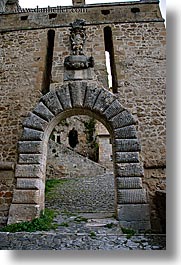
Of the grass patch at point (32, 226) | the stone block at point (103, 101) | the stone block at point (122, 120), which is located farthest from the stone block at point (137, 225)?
the stone block at point (103, 101)

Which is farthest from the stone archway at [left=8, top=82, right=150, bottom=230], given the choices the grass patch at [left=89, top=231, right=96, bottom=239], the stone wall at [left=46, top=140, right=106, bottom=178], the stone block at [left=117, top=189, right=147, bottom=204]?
the stone wall at [left=46, top=140, right=106, bottom=178]

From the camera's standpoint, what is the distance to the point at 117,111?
5.27 meters

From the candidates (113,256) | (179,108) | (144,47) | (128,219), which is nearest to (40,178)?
(128,219)

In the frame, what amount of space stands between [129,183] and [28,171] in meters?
1.68

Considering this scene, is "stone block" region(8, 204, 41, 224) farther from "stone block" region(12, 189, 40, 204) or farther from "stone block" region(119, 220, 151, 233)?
"stone block" region(119, 220, 151, 233)

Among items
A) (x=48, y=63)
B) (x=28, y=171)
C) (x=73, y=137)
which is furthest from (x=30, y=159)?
(x=73, y=137)

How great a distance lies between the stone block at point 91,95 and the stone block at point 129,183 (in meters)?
1.42

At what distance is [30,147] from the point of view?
5.14 meters

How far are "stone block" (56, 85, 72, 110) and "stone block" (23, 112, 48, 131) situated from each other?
18.8 inches

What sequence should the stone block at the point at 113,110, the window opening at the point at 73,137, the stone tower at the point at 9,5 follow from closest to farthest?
1. the stone block at the point at 113,110
2. the stone tower at the point at 9,5
3. the window opening at the point at 73,137

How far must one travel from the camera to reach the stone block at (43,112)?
534 cm

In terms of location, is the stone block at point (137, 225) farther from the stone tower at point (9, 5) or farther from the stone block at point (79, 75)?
the stone tower at point (9, 5)

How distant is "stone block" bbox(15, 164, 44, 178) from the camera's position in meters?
4.94

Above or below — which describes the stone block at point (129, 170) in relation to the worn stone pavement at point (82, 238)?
above
